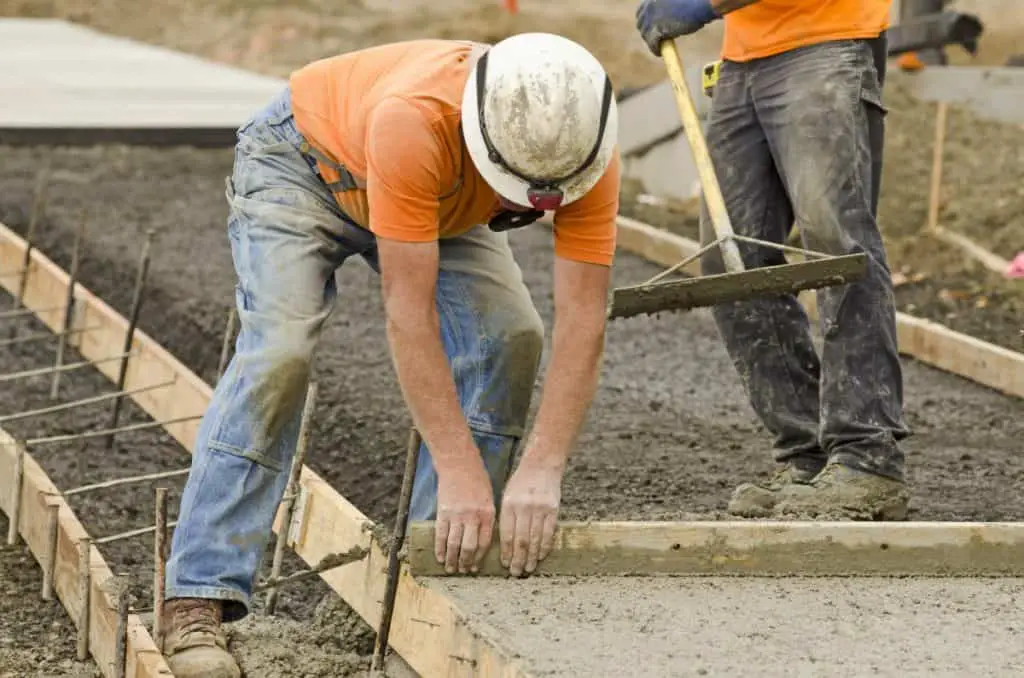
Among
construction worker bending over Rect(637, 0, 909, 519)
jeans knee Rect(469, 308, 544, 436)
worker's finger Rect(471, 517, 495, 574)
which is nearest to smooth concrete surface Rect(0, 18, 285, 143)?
construction worker bending over Rect(637, 0, 909, 519)

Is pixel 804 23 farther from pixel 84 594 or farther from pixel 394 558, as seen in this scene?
pixel 84 594

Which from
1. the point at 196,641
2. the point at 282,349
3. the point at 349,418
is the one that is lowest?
the point at 349,418

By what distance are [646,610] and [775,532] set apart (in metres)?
0.41

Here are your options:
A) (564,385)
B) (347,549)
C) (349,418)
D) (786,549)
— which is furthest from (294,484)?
(349,418)

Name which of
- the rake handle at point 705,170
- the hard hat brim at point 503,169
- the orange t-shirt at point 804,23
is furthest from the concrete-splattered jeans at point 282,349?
the orange t-shirt at point 804,23

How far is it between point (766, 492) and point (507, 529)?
115 centimetres

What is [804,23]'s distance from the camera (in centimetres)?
454

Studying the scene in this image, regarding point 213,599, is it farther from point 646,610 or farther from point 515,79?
point 515,79

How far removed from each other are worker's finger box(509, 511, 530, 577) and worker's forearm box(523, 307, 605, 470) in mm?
123

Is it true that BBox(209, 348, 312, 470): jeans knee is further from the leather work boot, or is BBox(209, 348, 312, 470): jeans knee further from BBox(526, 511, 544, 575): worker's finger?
BBox(526, 511, 544, 575): worker's finger

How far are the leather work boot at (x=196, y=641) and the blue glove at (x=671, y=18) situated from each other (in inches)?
82.3

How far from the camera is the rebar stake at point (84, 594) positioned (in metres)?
3.89

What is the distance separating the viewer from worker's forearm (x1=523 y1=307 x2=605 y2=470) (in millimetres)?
3555

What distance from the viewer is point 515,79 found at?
3232 millimetres
